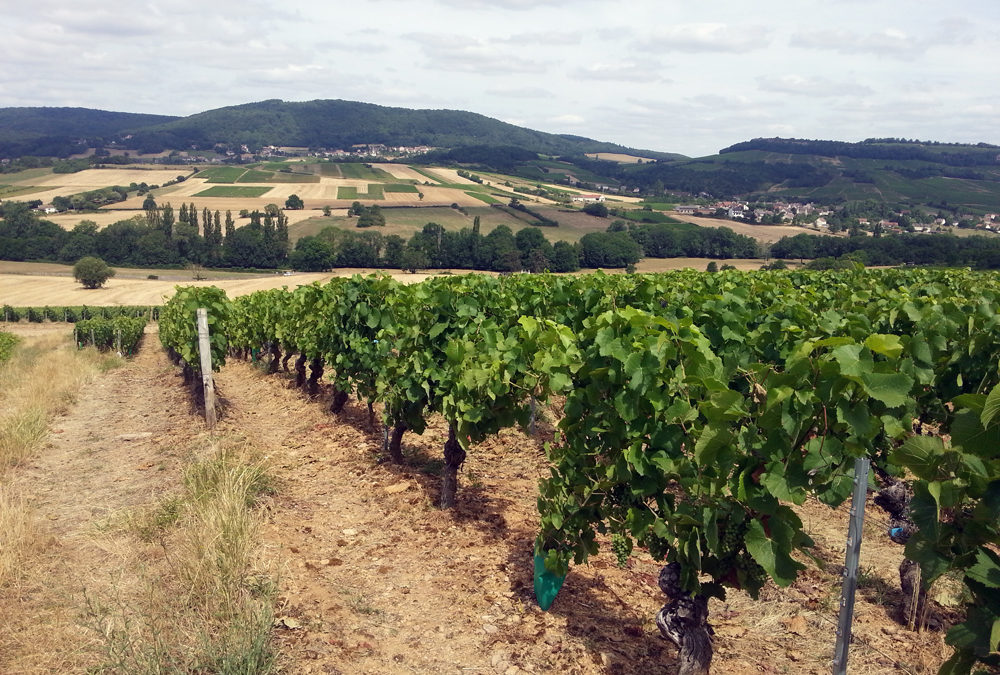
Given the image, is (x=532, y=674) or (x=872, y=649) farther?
(x=872, y=649)

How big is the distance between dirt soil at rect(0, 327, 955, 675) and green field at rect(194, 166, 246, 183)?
136261mm

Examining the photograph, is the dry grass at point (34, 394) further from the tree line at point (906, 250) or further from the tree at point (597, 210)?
the tree at point (597, 210)

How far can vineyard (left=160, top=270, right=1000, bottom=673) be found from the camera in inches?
107

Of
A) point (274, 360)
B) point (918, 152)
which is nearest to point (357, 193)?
point (274, 360)

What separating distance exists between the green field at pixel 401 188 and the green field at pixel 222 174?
3216 centimetres

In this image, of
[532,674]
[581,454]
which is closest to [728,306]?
[581,454]

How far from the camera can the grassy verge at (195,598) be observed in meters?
4.48

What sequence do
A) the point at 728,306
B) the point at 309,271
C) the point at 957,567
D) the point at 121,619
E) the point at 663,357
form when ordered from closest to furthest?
the point at 957,567 → the point at 663,357 → the point at 121,619 → the point at 728,306 → the point at 309,271

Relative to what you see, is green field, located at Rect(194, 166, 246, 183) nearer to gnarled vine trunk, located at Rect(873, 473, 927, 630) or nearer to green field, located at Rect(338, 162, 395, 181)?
green field, located at Rect(338, 162, 395, 181)

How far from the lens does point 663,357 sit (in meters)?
4.52

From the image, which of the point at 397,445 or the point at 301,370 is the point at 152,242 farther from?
the point at 397,445

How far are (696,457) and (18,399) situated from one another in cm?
1513

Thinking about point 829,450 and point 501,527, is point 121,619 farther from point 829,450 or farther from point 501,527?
point 829,450

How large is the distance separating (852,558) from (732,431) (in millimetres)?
972
